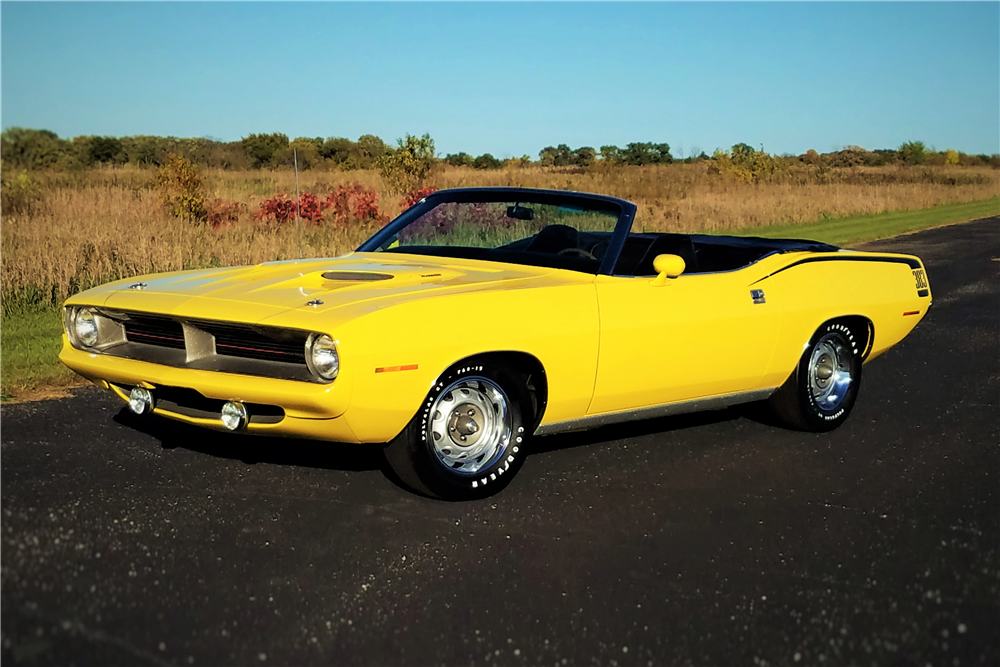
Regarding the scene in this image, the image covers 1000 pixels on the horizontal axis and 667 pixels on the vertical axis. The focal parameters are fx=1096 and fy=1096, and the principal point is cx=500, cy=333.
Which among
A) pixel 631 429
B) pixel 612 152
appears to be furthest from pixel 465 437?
pixel 612 152

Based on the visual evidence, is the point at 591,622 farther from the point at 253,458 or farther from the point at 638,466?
the point at 253,458

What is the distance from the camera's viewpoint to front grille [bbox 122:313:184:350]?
198 inches

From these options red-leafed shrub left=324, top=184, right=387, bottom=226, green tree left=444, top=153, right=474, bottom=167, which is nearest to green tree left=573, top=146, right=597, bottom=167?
green tree left=444, top=153, right=474, bottom=167

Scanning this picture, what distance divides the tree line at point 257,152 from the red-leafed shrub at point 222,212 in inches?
71.9

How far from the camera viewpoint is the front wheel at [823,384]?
21.5 ft

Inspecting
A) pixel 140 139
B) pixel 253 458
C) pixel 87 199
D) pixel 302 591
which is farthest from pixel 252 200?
pixel 140 139

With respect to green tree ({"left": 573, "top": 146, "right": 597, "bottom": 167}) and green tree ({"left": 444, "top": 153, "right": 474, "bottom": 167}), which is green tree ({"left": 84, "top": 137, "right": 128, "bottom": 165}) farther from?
green tree ({"left": 573, "top": 146, "right": 597, "bottom": 167})

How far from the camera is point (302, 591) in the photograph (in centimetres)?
383

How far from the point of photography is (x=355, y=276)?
5605mm

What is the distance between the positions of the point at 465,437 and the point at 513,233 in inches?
64.3

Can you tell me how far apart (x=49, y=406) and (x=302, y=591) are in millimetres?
3713

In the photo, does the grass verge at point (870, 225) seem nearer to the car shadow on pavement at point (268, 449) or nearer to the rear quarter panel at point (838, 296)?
the rear quarter panel at point (838, 296)

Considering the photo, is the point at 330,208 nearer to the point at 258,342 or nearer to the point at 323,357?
the point at 258,342

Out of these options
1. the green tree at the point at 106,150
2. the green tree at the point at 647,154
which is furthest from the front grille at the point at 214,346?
the green tree at the point at 647,154
